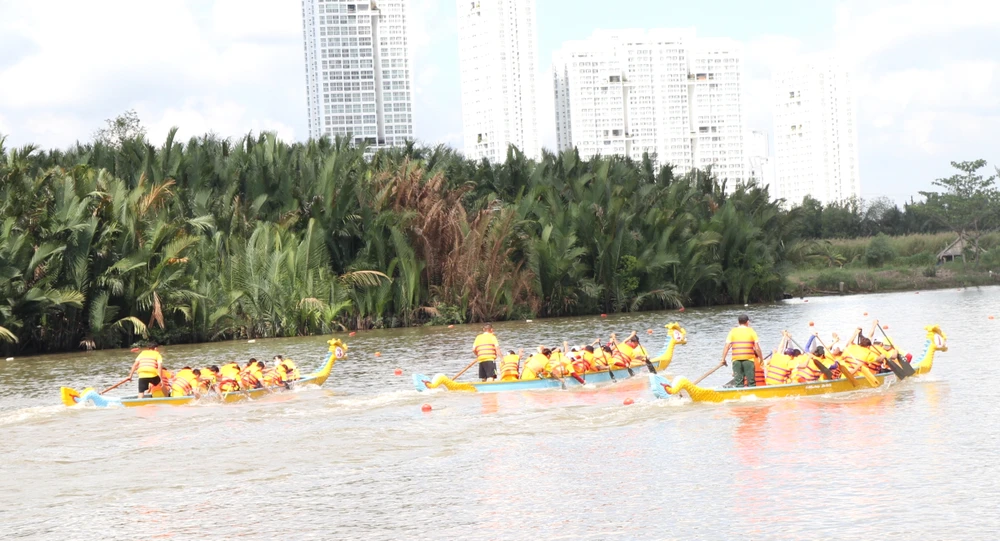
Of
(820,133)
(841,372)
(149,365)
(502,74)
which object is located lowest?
(841,372)

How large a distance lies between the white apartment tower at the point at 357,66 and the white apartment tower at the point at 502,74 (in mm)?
9788

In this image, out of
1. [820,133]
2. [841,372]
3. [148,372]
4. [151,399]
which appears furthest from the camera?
[820,133]

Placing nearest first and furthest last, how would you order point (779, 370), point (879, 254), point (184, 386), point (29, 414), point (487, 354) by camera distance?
point (779, 370) < point (29, 414) < point (184, 386) < point (487, 354) < point (879, 254)

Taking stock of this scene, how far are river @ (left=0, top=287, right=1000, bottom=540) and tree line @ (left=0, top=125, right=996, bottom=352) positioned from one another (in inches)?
491

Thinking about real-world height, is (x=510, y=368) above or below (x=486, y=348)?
below

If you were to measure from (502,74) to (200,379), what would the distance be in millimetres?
112008

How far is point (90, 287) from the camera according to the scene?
36.3 m

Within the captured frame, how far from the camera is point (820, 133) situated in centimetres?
13550

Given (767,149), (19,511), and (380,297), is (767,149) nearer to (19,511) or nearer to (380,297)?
(380,297)

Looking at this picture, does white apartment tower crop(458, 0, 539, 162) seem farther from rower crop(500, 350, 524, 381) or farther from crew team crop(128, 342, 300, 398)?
rower crop(500, 350, 524, 381)

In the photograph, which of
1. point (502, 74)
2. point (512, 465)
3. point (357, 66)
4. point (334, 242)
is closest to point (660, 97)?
point (502, 74)

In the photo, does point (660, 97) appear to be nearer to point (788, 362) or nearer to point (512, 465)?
point (788, 362)

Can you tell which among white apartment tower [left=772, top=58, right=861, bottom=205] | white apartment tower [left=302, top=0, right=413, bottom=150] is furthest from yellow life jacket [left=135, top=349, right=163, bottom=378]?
white apartment tower [left=772, top=58, right=861, bottom=205]

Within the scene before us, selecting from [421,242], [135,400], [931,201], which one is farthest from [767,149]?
[135,400]
